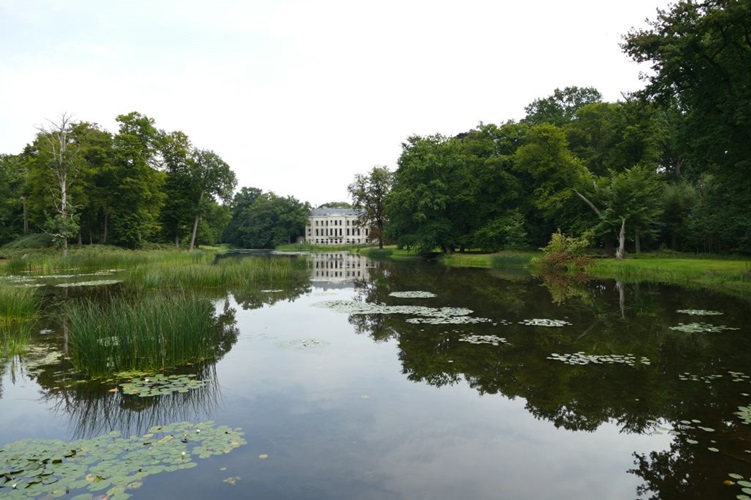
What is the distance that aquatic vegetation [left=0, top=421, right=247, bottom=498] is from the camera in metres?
4.43

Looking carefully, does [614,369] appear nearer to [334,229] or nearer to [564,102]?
[564,102]

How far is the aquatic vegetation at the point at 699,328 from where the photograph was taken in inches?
461

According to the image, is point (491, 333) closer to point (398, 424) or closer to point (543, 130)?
point (398, 424)

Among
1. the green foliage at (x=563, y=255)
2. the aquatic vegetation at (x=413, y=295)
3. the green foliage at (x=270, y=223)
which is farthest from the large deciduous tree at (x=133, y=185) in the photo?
the green foliage at (x=270, y=223)

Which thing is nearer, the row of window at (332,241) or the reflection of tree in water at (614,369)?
the reflection of tree in water at (614,369)

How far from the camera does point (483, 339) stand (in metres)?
10.9

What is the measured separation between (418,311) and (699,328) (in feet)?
24.3

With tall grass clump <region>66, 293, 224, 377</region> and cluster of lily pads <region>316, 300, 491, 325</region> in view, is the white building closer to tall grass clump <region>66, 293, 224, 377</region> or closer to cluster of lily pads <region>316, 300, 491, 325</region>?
cluster of lily pads <region>316, 300, 491, 325</region>

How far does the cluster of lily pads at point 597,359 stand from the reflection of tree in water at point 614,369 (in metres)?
0.18

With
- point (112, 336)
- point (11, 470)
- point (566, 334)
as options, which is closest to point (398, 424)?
point (11, 470)

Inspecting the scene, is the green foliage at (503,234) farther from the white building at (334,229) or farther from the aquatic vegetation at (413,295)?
the white building at (334,229)

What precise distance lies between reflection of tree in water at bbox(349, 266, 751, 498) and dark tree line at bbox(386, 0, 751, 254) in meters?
9.84

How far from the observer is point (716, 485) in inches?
180

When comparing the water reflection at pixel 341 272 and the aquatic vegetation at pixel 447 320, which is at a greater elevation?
the water reflection at pixel 341 272
